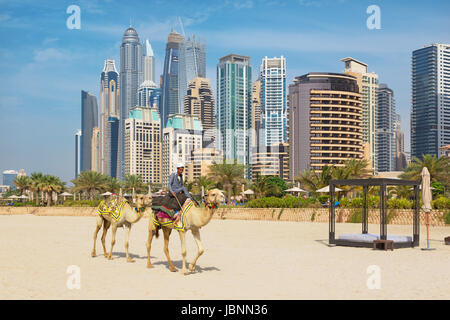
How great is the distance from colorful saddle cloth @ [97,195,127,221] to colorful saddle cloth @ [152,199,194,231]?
2303 mm

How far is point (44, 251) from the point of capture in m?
17.0

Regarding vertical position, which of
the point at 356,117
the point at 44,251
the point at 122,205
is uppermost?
the point at 356,117

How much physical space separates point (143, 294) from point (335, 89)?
514ft

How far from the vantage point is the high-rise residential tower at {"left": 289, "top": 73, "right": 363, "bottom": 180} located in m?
158

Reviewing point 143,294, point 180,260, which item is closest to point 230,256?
point 180,260

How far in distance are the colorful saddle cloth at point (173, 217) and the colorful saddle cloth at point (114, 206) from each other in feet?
7.56

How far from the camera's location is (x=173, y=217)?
11.8 m

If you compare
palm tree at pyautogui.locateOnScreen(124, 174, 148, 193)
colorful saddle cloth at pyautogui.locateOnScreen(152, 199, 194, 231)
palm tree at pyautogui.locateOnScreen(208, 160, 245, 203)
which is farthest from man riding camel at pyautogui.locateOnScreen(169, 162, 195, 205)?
palm tree at pyautogui.locateOnScreen(124, 174, 148, 193)

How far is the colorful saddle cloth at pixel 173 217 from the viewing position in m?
11.5

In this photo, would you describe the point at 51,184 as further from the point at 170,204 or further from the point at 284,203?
the point at 170,204

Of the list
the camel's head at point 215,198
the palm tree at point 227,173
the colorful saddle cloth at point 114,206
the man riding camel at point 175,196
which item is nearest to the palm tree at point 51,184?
the palm tree at point 227,173

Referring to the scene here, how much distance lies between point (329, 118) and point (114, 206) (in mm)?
149913
